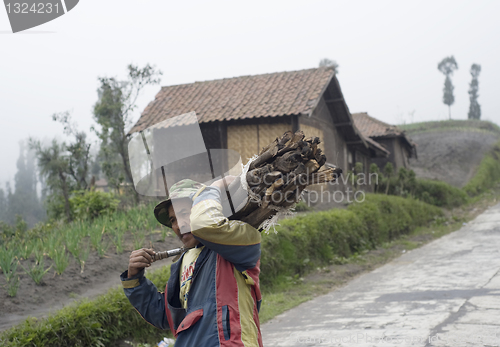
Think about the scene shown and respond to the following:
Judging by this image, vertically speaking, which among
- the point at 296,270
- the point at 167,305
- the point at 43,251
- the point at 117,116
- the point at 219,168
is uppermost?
the point at 117,116

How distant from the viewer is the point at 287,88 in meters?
14.0

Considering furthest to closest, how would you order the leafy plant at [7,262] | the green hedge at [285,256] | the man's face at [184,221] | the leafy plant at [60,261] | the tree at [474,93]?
1. the tree at [474,93]
2. the leafy plant at [60,261]
3. the leafy plant at [7,262]
4. the green hedge at [285,256]
5. the man's face at [184,221]

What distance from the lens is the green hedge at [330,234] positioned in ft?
28.4

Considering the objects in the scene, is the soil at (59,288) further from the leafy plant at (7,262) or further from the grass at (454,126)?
the grass at (454,126)

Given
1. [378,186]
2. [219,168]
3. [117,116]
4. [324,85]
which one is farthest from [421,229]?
[219,168]

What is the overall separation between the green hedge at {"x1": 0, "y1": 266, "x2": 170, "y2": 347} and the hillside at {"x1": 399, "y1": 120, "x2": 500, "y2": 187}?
94.2 feet

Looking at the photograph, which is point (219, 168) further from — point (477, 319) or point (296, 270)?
point (296, 270)

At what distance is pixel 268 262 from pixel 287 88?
23.7 ft

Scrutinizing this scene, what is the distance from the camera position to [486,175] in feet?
97.3

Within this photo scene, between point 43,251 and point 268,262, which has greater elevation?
point 43,251

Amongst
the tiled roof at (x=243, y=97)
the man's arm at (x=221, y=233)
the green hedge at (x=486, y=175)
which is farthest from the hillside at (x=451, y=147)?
the man's arm at (x=221, y=233)

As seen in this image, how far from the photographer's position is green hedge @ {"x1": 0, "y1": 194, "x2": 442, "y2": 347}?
14.3ft

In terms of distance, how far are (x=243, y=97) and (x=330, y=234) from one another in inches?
216

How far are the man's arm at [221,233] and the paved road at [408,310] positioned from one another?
3192 millimetres
